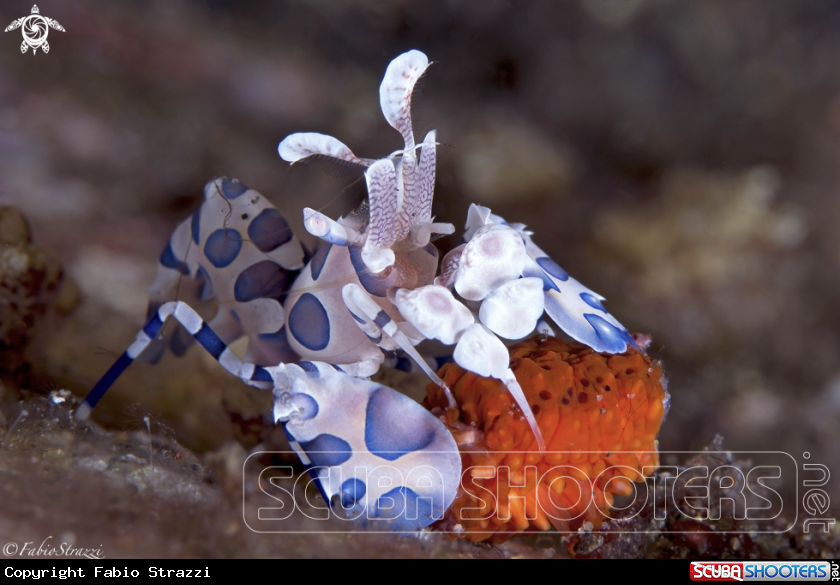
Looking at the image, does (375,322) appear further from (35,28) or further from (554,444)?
(35,28)

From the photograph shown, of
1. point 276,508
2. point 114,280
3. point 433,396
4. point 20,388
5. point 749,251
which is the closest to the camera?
point 276,508

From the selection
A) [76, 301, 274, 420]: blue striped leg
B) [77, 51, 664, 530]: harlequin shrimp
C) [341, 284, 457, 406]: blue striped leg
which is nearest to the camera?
[77, 51, 664, 530]: harlequin shrimp

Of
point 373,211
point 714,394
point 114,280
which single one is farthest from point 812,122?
point 114,280

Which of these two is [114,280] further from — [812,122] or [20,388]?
[812,122]

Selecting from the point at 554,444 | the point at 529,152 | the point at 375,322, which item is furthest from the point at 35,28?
the point at 554,444

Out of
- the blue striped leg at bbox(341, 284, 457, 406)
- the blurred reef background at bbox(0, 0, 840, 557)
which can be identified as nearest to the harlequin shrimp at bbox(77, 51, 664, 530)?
the blue striped leg at bbox(341, 284, 457, 406)

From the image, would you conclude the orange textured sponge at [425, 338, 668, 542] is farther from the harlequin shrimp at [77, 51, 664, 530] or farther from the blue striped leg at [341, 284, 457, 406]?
the blue striped leg at [341, 284, 457, 406]
